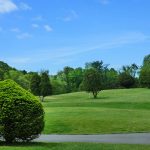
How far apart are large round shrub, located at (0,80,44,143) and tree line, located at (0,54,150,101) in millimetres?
51881

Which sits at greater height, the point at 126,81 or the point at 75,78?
the point at 75,78

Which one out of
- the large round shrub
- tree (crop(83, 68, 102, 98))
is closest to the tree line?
tree (crop(83, 68, 102, 98))

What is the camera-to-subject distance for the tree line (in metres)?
71.1

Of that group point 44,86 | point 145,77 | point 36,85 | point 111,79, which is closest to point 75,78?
point 111,79

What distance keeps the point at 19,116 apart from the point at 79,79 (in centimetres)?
11764

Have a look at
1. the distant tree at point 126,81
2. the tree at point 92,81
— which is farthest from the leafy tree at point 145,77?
the tree at point 92,81

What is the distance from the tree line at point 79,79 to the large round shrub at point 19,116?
51881mm

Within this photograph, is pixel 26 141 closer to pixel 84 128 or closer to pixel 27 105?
→ pixel 27 105

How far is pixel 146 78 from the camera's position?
92312 mm

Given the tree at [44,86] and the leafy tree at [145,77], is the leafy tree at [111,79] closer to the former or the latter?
the leafy tree at [145,77]

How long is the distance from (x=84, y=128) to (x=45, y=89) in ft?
147

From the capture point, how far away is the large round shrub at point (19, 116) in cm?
1739

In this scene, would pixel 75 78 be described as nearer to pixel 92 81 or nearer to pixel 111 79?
pixel 111 79

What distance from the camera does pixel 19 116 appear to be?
17406mm
